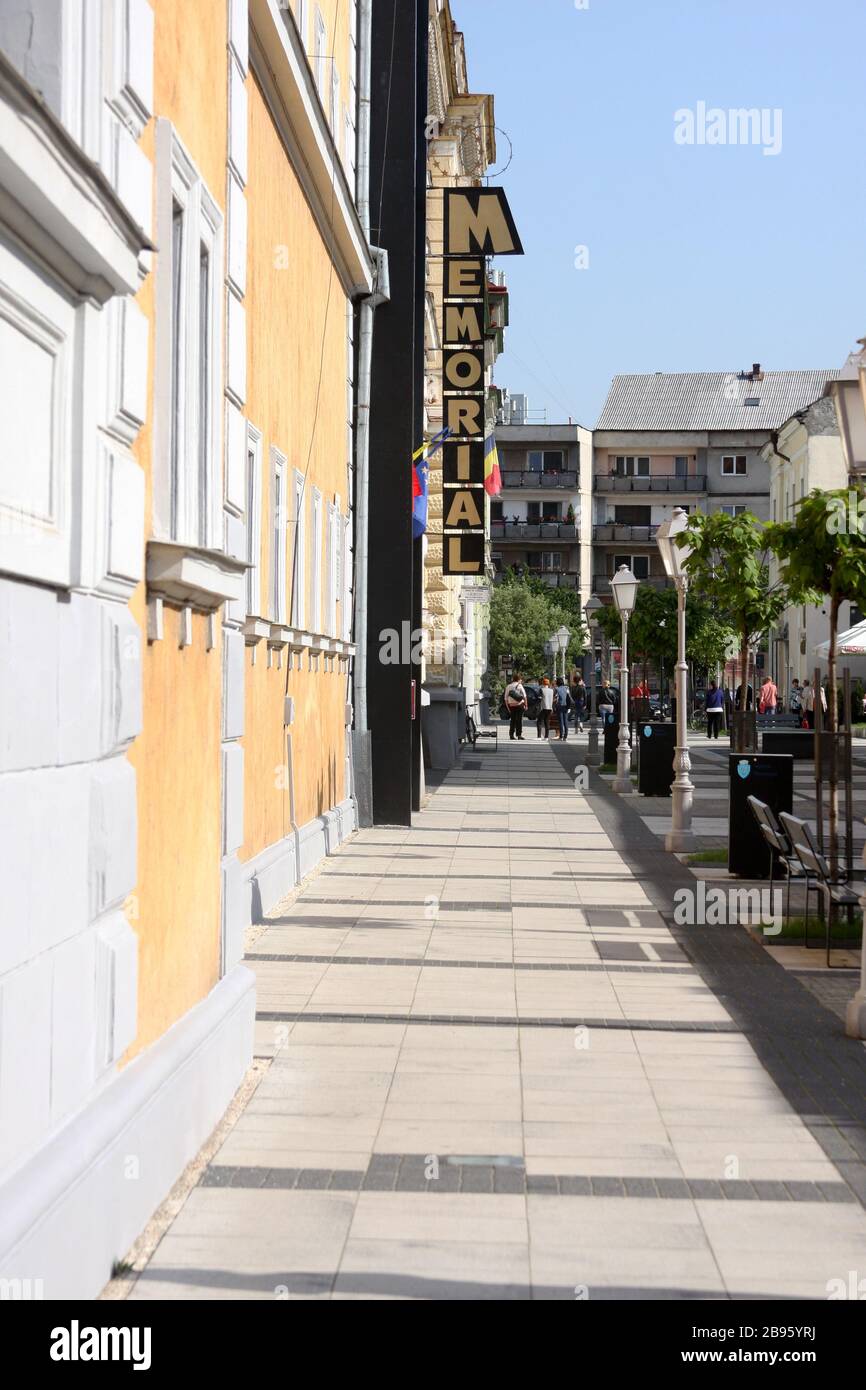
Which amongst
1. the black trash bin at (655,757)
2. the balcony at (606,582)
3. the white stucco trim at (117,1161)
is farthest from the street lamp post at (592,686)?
the balcony at (606,582)

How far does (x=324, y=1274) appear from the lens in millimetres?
4957

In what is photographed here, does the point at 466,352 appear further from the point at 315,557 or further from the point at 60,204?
the point at 60,204

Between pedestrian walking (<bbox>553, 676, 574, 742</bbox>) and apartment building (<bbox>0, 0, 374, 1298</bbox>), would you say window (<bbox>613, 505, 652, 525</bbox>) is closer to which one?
pedestrian walking (<bbox>553, 676, 574, 742</bbox>)

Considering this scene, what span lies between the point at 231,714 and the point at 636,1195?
108 inches

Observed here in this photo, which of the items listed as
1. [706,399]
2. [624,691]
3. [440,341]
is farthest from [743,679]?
[706,399]

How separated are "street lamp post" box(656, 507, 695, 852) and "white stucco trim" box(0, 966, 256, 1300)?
11.8 metres

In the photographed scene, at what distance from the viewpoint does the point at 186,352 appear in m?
6.77

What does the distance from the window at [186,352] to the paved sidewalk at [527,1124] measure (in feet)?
7.45

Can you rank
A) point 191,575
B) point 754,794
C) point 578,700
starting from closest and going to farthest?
1. point 191,575
2. point 754,794
3. point 578,700

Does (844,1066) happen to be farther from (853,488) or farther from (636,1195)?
(853,488)

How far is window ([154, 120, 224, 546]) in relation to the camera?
6078mm

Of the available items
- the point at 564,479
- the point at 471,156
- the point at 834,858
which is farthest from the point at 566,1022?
the point at 564,479

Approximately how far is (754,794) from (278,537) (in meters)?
4.44
